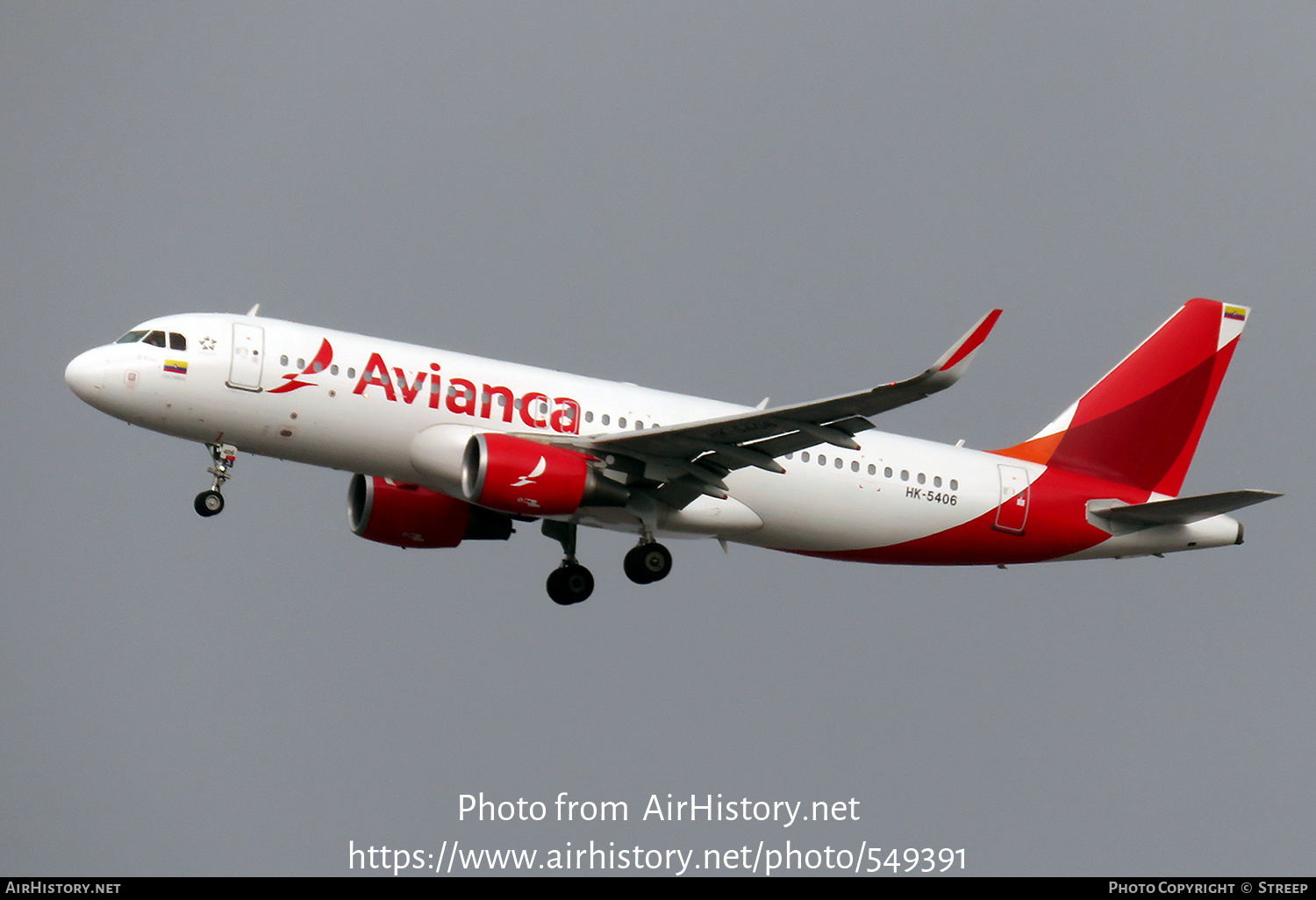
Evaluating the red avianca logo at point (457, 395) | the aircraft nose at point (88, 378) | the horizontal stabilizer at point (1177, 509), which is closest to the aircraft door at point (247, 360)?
the red avianca logo at point (457, 395)

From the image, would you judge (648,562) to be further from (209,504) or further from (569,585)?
(209,504)

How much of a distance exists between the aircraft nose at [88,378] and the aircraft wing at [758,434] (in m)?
9.77

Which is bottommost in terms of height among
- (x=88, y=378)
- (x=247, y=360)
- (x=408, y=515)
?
(x=408, y=515)

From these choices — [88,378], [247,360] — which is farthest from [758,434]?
[88,378]

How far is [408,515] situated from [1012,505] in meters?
14.2

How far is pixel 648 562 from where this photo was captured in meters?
35.4

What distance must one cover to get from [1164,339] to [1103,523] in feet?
18.1

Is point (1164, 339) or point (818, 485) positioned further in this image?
point (1164, 339)

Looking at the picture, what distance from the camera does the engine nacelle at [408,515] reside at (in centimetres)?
3766

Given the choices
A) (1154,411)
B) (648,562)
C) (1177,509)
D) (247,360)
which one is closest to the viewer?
(247,360)

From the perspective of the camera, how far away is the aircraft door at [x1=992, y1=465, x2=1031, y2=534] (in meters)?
37.9

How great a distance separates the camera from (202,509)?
33.6 meters

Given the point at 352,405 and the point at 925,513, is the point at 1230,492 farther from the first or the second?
the point at 352,405

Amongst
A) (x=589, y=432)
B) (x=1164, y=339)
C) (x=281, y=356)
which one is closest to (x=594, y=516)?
(x=589, y=432)
